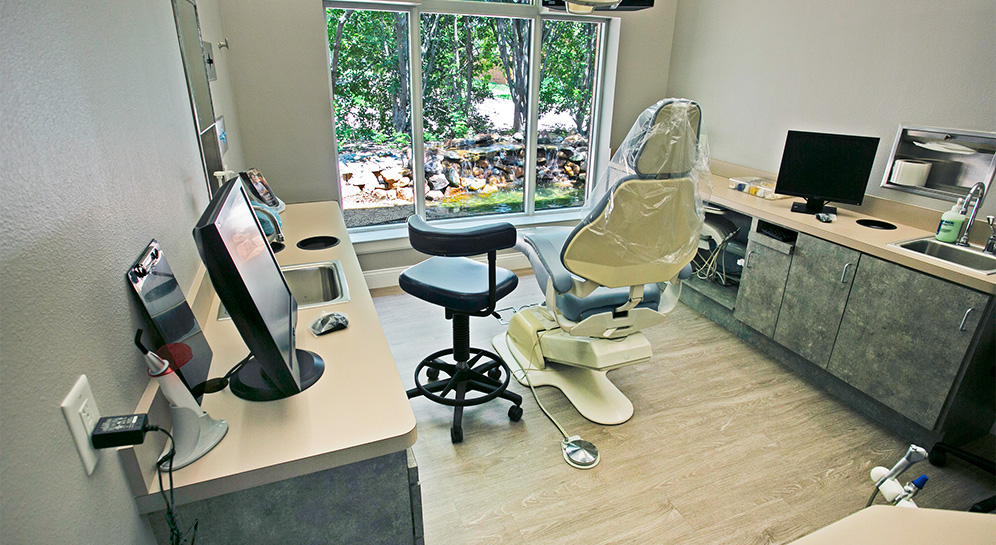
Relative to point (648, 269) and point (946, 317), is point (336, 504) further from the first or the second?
point (946, 317)

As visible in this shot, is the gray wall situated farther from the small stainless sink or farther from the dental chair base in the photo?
the small stainless sink

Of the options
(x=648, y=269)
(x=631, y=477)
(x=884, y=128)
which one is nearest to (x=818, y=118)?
(x=884, y=128)

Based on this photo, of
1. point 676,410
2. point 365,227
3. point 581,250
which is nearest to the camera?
point 581,250

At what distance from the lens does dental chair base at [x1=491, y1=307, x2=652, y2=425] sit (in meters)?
2.41

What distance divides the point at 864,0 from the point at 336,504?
11.6 feet

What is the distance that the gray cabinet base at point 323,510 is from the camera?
106 centimetres

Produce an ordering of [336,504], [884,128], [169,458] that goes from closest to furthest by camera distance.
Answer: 1. [169,458]
2. [336,504]
3. [884,128]

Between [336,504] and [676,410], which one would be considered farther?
[676,410]

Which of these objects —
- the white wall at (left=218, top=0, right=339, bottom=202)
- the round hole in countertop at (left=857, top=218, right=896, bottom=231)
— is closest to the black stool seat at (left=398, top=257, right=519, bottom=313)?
the white wall at (left=218, top=0, right=339, bottom=202)

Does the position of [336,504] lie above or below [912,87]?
below

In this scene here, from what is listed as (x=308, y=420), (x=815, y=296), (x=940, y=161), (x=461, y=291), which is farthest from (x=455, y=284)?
(x=940, y=161)

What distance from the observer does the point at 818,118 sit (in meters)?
3.08

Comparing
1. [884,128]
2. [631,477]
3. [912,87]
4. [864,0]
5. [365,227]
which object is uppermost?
[864,0]

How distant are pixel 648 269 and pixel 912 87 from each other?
74.1 inches
